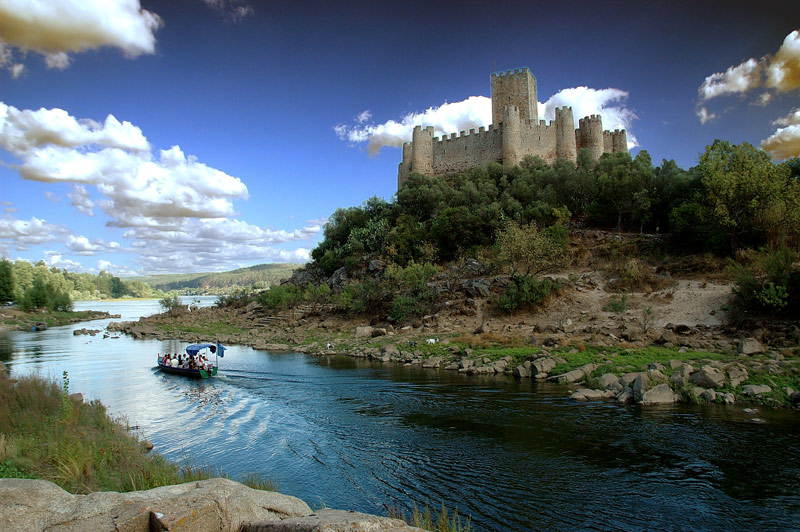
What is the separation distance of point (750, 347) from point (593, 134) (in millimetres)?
32104

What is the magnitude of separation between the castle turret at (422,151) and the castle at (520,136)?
11cm

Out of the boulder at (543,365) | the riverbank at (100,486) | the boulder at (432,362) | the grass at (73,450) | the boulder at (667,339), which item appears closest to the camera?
the riverbank at (100,486)

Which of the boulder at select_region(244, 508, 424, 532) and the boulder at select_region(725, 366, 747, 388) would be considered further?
the boulder at select_region(725, 366, 747, 388)

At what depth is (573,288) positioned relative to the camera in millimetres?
27234

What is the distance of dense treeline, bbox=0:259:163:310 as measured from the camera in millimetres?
64125

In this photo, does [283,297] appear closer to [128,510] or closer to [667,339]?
[667,339]

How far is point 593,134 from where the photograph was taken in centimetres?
4378

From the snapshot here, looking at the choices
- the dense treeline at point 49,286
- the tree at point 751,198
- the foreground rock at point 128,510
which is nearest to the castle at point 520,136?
the tree at point 751,198

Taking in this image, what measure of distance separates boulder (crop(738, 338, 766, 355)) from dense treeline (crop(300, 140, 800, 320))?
3.30 m

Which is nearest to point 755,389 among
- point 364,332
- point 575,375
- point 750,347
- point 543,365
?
point 750,347

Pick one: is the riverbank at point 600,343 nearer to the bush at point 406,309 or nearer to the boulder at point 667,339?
the boulder at point 667,339

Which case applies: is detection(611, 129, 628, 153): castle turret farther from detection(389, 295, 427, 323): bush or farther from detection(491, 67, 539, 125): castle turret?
detection(389, 295, 427, 323): bush

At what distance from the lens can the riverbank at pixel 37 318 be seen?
4862cm

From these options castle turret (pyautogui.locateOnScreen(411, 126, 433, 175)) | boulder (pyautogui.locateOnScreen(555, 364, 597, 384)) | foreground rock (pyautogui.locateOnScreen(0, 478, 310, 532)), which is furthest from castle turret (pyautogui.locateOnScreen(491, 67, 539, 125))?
foreground rock (pyautogui.locateOnScreen(0, 478, 310, 532))
